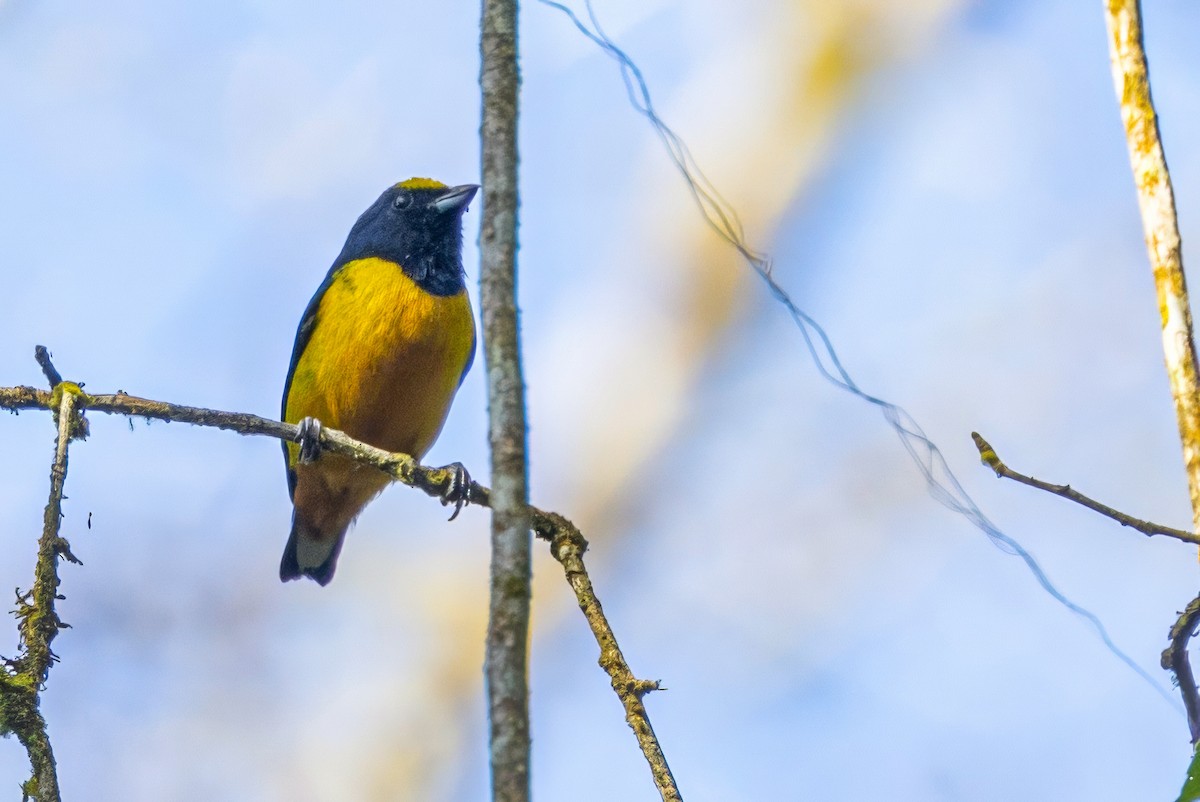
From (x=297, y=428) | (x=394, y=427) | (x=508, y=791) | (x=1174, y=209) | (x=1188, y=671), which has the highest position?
(x=394, y=427)

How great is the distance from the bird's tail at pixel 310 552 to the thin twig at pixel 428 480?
107 inches

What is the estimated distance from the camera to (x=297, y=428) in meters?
4.08

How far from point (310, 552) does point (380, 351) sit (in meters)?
1.70

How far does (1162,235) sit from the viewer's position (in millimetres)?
3242

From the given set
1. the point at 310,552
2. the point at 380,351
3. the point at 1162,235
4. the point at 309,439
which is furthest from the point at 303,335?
the point at 1162,235

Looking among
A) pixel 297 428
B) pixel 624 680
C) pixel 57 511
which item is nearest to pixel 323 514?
pixel 297 428

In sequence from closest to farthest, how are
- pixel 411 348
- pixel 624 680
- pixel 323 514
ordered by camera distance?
pixel 624 680 → pixel 411 348 → pixel 323 514

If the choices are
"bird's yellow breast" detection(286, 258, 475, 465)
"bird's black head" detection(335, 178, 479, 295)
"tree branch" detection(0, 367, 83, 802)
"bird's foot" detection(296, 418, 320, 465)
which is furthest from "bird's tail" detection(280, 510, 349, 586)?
"tree branch" detection(0, 367, 83, 802)

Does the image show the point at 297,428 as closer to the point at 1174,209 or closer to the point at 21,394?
the point at 21,394

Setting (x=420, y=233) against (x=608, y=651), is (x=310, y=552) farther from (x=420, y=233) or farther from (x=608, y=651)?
(x=608, y=651)

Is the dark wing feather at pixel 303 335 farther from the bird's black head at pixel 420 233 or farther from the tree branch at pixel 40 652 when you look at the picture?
the tree branch at pixel 40 652

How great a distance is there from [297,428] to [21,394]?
0.85 m

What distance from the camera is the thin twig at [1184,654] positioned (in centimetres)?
286

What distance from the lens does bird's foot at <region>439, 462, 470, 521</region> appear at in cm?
478
